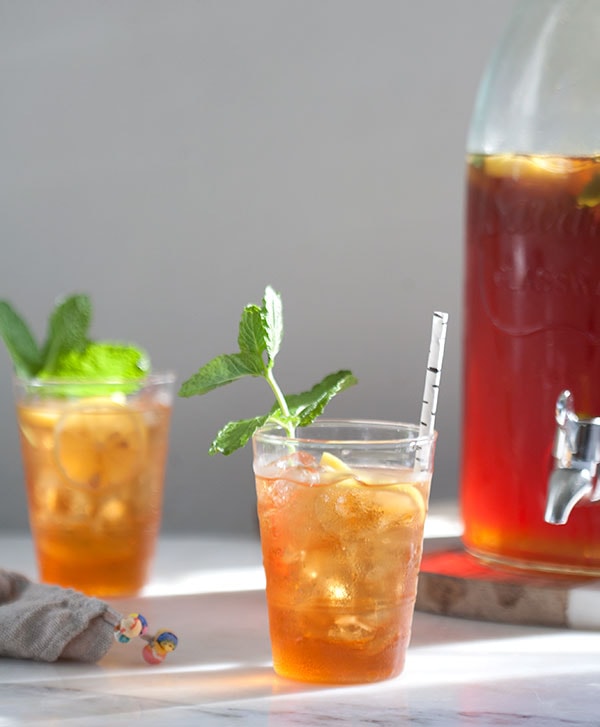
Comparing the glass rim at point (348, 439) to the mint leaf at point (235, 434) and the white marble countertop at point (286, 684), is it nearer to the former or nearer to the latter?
the mint leaf at point (235, 434)

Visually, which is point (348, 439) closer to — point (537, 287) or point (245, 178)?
point (537, 287)

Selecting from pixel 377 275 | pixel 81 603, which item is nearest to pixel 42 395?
pixel 81 603

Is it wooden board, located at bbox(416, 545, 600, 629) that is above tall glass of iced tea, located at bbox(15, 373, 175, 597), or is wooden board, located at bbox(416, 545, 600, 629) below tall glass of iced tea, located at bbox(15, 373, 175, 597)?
below

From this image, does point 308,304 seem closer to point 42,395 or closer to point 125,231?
point 125,231

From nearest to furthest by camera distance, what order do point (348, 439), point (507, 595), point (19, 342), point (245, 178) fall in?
point (348, 439) < point (507, 595) < point (19, 342) < point (245, 178)

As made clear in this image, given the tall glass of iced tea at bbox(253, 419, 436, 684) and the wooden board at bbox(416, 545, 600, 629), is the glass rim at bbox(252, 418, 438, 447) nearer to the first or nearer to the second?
the tall glass of iced tea at bbox(253, 419, 436, 684)

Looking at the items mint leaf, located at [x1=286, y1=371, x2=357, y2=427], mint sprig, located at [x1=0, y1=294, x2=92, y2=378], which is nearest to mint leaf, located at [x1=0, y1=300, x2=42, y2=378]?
mint sprig, located at [x1=0, y1=294, x2=92, y2=378]

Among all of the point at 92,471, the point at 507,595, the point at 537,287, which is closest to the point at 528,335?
the point at 537,287
